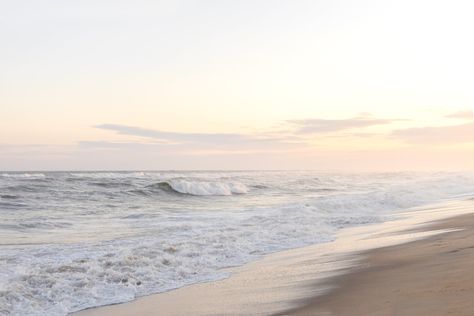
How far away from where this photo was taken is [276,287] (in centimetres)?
670

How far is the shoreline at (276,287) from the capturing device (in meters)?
5.77

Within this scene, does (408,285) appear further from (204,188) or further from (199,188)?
(204,188)

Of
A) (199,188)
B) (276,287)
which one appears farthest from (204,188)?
(276,287)

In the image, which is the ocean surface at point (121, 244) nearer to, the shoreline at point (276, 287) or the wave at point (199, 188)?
the shoreline at point (276, 287)

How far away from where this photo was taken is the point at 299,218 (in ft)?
51.1

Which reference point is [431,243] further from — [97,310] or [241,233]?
[97,310]

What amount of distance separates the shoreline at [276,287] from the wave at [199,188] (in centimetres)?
2271

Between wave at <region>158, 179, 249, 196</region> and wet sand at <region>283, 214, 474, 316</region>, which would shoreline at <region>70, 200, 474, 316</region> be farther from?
wave at <region>158, 179, 249, 196</region>

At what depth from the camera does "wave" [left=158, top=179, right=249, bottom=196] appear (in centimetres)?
3291

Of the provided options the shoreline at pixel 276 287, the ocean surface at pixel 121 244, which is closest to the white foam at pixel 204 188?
the ocean surface at pixel 121 244

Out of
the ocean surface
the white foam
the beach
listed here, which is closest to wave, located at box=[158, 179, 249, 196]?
the white foam

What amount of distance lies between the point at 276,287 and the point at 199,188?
2737 cm

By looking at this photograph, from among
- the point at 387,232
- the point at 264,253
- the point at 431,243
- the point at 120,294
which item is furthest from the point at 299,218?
the point at 120,294

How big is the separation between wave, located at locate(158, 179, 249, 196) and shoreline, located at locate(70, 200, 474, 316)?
22.7 meters
